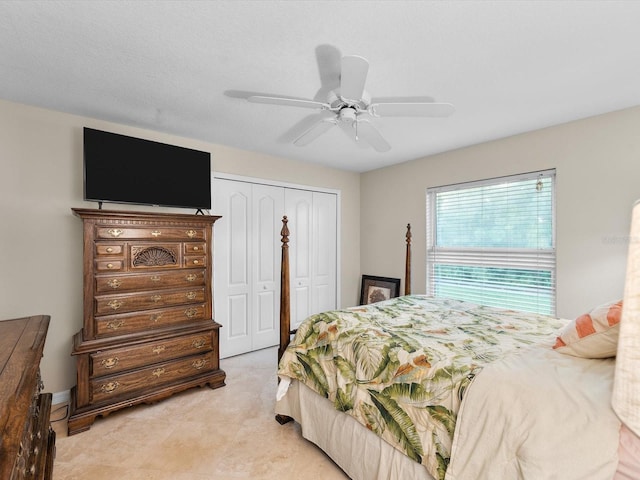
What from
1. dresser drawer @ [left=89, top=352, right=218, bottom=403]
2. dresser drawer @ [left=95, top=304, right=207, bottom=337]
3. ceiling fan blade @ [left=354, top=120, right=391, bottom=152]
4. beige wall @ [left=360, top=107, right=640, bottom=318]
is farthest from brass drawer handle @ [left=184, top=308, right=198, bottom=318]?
beige wall @ [left=360, top=107, right=640, bottom=318]

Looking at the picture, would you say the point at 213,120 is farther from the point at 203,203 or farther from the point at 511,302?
the point at 511,302

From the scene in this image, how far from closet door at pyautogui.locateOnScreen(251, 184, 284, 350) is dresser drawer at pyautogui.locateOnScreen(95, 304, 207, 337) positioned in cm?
109

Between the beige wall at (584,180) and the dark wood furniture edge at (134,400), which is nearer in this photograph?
the dark wood furniture edge at (134,400)

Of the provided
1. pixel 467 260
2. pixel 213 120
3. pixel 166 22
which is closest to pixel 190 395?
pixel 213 120

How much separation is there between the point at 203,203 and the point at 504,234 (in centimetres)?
315

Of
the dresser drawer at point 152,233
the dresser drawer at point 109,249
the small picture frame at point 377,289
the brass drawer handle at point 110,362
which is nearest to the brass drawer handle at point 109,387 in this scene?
the brass drawer handle at point 110,362

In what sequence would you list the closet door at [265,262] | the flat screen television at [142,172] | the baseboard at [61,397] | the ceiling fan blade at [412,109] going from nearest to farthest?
the ceiling fan blade at [412,109] < the flat screen television at [142,172] < the baseboard at [61,397] < the closet door at [265,262]

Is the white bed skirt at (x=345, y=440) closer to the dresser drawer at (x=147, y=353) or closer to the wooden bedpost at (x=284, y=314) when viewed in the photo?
the wooden bedpost at (x=284, y=314)

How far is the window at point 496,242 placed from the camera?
3.09 metres

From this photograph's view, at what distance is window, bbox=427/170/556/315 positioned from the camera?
3086mm

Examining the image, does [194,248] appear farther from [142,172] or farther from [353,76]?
[353,76]

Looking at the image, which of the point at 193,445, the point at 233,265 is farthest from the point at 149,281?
the point at 193,445

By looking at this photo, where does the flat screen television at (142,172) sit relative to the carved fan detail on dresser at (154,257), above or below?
above

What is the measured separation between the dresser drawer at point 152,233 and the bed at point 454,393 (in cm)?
96
